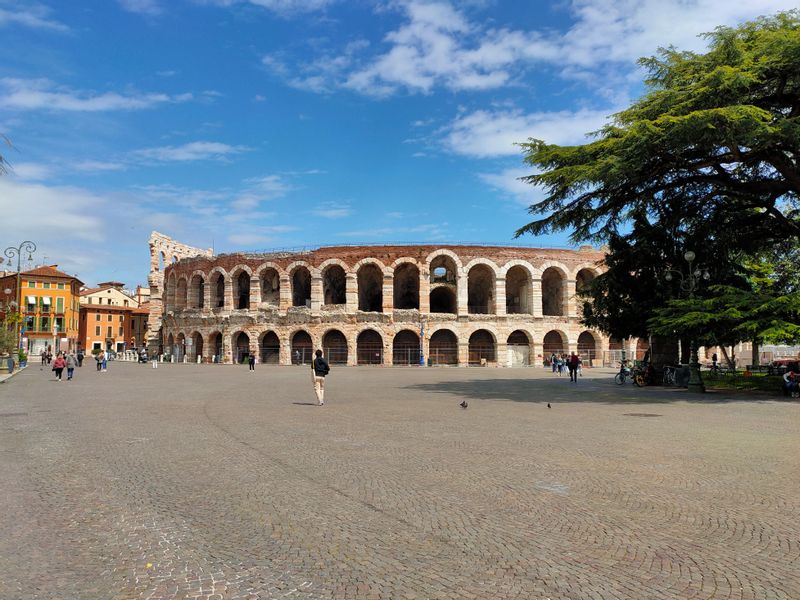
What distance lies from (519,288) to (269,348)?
23405 millimetres

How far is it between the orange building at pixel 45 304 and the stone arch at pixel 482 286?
4799cm

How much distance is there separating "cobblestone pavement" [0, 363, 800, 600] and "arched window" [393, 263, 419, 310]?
133 ft

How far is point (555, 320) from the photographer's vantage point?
47875 mm

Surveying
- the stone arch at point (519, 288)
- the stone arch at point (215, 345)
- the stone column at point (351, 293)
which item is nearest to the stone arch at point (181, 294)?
the stone arch at point (215, 345)

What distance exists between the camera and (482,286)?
54156mm

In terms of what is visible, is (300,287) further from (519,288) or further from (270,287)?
(519,288)

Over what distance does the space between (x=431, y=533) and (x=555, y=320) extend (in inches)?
1773

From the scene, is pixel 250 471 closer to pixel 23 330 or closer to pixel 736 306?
pixel 736 306

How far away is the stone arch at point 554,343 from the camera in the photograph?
48.2 meters

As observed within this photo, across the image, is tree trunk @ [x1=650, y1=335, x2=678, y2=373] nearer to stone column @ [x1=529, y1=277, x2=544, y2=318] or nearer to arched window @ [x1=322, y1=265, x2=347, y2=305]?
stone column @ [x1=529, y1=277, x2=544, y2=318]

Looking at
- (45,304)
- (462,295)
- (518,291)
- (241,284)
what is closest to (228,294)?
(241,284)

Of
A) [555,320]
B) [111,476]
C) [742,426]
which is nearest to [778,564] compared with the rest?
[111,476]

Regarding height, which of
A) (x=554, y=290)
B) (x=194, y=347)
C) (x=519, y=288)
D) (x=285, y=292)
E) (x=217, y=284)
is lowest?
(x=194, y=347)

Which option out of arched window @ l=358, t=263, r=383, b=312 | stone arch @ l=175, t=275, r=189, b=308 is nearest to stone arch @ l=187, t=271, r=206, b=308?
stone arch @ l=175, t=275, r=189, b=308
